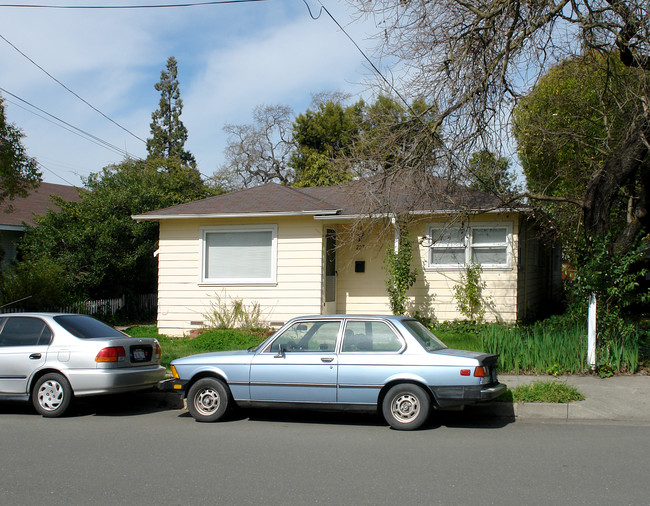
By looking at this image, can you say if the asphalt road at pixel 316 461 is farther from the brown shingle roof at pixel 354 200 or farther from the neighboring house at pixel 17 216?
the neighboring house at pixel 17 216

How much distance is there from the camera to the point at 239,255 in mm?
15984

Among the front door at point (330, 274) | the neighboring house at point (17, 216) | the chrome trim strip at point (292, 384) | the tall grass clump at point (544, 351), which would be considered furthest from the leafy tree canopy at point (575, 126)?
the neighboring house at point (17, 216)

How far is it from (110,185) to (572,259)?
49.7ft

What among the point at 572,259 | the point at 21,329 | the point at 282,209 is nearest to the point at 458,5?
the point at 572,259

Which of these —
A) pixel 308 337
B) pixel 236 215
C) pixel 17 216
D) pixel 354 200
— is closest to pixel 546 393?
pixel 308 337

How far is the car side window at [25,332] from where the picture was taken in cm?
909

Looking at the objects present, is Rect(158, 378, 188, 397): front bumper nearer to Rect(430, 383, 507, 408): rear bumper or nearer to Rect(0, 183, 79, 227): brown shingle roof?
Rect(430, 383, 507, 408): rear bumper

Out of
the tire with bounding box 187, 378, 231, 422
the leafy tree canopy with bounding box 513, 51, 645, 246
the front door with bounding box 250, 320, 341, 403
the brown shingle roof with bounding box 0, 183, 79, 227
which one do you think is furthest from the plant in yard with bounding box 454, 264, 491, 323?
the brown shingle roof with bounding box 0, 183, 79, 227

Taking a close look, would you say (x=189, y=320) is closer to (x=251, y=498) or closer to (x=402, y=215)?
(x=402, y=215)

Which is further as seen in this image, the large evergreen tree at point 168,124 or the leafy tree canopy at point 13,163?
the large evergreen tree at point 168,124

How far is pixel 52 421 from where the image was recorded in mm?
8547

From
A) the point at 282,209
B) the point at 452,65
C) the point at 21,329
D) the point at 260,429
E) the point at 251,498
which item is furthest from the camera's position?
the point at 282,209

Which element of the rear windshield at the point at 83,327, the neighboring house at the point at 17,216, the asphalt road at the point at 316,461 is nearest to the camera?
the asphalt road at the point at 316,461

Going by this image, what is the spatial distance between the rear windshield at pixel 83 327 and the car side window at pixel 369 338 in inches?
145
